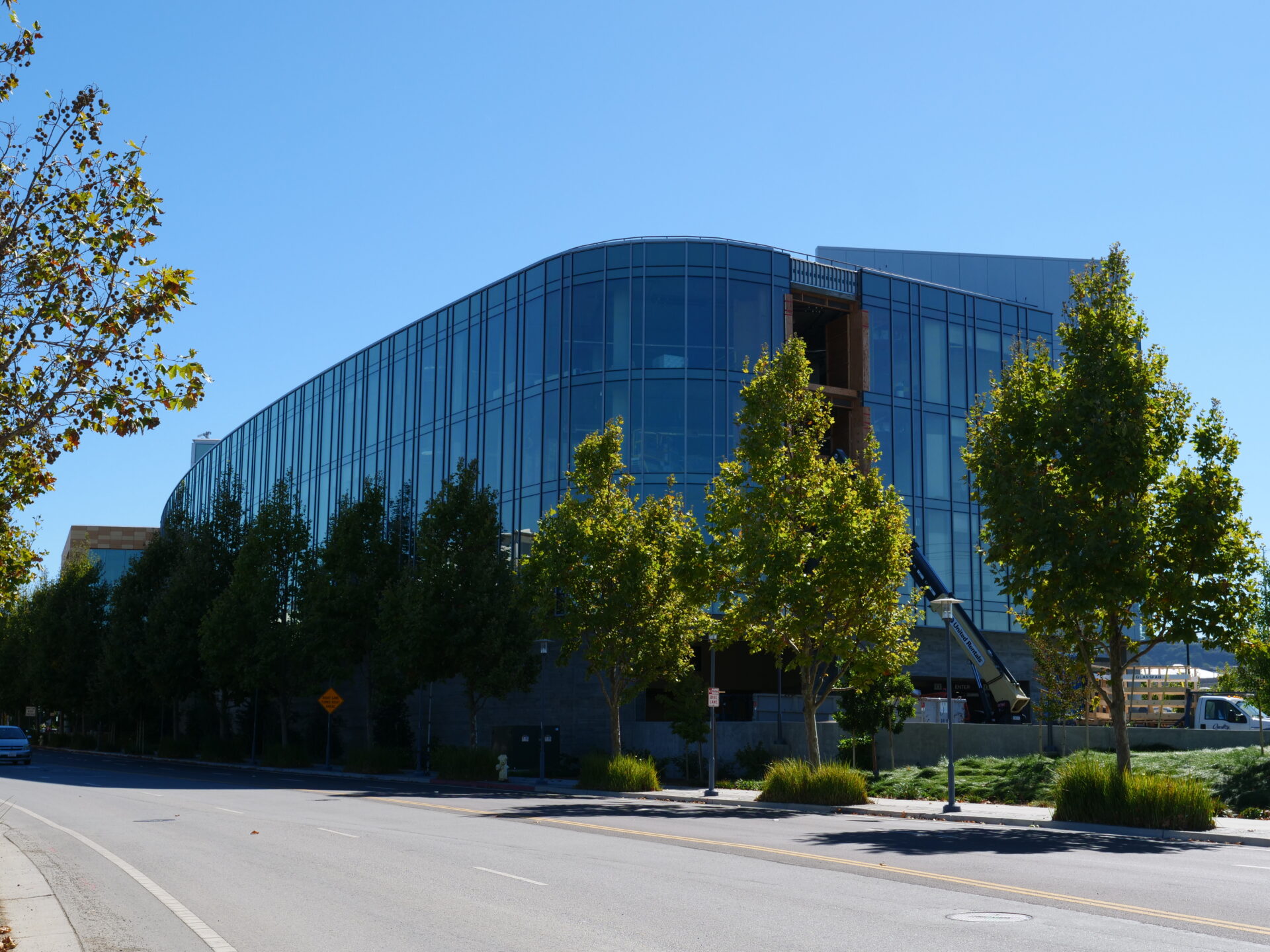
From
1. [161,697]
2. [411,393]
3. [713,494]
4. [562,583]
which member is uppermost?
[411,393]

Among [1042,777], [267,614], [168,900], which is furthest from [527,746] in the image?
[168,900]

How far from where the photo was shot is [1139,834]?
19281 mm

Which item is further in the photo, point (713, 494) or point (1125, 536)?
point (713, 494)

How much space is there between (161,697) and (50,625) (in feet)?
53.1

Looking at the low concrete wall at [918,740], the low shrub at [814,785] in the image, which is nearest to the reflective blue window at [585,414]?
the low concrete wall at [918,740]

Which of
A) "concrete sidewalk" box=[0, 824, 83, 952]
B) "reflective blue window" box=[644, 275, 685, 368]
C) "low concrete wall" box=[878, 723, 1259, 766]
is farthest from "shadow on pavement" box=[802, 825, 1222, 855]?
"reflective blue window" box=[644, 275, 685, 368]

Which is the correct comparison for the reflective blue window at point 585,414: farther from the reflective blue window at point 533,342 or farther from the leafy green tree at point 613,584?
the leafy green tree at point 613,584

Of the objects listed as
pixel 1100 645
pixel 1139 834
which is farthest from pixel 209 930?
pixel 1100 645

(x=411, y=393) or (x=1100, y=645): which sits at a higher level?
(x=411, y=393)

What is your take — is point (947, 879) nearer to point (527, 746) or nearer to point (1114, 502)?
point (1114, 502)

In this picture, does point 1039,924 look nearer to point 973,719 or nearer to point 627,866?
point 627,866

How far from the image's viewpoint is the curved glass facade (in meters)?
44.1

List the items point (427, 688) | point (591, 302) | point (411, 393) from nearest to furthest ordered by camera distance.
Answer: point (591, 302) < point (427, 688) < point (411, 393)

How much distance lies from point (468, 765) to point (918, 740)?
14596 mm
